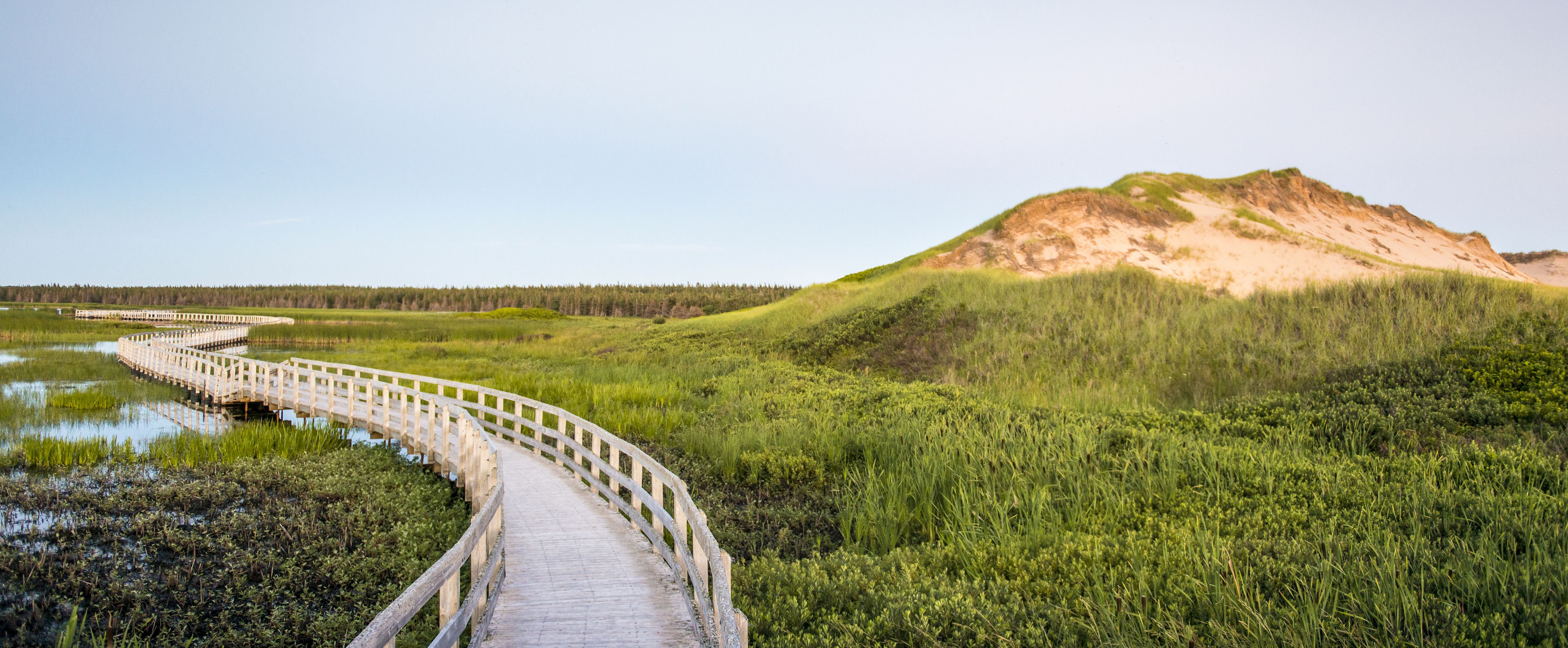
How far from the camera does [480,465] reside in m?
10.2

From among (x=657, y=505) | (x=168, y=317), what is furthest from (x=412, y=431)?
(x=168, y=317)

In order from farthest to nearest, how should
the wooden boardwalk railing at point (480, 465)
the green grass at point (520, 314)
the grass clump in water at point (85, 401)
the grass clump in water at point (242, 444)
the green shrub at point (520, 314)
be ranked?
the green shrub at point (520, 314) < the green grass at point (520, 314) < the grass clump in water at point (85, 401) < the grass clump in water at point (242, 444) < the wooden boardwalk railing at point (480, 465)

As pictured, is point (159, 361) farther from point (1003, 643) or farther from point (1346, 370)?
→ point (1346, 370)

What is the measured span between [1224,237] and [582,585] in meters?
35.6

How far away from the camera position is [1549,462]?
26.9 ft

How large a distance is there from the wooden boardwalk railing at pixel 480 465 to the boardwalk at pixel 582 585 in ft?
0.58

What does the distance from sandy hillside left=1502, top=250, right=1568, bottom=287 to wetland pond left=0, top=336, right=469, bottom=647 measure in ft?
182

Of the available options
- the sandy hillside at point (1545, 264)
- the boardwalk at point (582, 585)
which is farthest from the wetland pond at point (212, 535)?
the sandy hillside at point (1545, 264)

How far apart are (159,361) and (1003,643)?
127ft

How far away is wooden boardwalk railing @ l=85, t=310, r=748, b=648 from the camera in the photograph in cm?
475

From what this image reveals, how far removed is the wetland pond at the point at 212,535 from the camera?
7582mm

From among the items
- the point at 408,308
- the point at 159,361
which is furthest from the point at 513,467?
the point at 408,308

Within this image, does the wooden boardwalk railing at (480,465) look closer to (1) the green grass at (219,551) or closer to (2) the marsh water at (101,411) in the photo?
(2) the marsh water at (101,411)

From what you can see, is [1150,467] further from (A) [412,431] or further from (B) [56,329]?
(B) [56,329]
